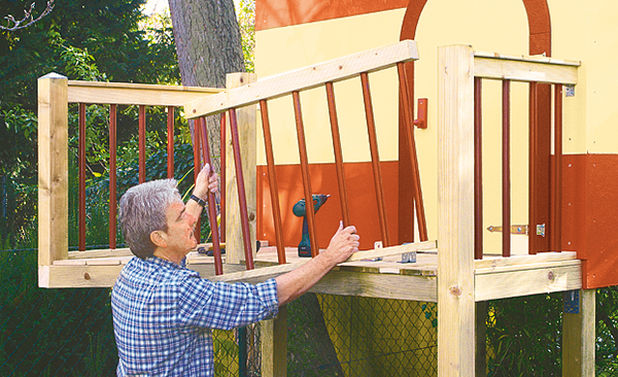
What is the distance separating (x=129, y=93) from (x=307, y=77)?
156 cm

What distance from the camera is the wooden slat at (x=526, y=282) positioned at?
3.67 metres

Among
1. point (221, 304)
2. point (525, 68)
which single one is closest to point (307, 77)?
point (525, 68)

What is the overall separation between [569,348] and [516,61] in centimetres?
166

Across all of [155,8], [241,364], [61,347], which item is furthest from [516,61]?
[155,8]

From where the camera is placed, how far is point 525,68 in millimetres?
3877

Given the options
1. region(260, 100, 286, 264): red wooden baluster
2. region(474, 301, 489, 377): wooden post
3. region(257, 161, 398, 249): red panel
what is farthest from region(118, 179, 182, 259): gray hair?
region(474, 301, 489, 377): wooden post

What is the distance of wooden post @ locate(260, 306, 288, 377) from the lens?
18.6 ft

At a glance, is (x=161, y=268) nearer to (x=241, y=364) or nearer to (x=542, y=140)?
(x=542, y=140)

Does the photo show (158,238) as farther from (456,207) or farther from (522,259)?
(522,259)

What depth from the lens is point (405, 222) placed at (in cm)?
529

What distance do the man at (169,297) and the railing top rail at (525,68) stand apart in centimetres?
115

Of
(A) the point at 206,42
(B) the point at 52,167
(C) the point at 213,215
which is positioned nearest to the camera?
(C) the point at 213,215

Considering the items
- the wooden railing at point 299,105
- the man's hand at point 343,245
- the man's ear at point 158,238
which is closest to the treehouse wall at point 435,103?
the wooden railing at point 299,105

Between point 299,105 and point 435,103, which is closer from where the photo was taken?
point 299,105
